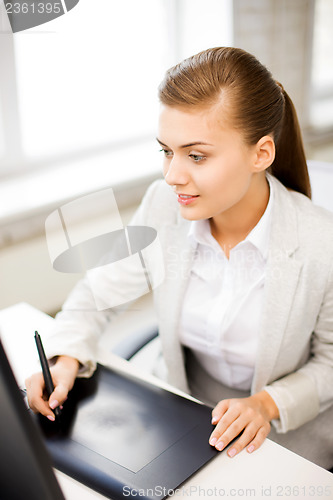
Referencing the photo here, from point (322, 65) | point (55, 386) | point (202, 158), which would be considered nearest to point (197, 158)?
point (202, 158)

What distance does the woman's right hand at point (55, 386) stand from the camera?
0.87 meters

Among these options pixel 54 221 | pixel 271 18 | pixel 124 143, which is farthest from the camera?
pixel 271 18

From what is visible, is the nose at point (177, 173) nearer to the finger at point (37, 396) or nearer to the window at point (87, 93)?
the finger at point (37, 396)

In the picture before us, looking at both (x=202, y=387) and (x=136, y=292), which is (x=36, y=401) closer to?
(x=136, y=292)

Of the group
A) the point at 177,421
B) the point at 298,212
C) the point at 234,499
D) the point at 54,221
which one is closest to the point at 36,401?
the point at 177,421

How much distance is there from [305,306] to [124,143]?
5.08ft

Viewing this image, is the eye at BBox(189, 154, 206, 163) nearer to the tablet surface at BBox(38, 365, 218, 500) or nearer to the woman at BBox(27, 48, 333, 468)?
the woman at BBox(27, 48, 333, 468)

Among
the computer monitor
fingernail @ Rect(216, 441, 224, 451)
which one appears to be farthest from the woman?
the computer monitor

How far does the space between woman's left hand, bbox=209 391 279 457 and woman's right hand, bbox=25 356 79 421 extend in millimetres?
273

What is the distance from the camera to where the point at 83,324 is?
1.12 meters

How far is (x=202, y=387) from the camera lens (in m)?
1.29

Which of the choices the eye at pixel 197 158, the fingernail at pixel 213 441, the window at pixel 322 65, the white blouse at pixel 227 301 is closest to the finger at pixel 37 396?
the fingernail at pixel 213 441

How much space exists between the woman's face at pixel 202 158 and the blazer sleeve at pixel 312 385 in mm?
282

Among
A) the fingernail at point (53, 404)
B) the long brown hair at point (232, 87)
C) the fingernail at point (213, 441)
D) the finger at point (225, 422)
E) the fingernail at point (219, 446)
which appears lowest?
the finger at point (225, 422)
